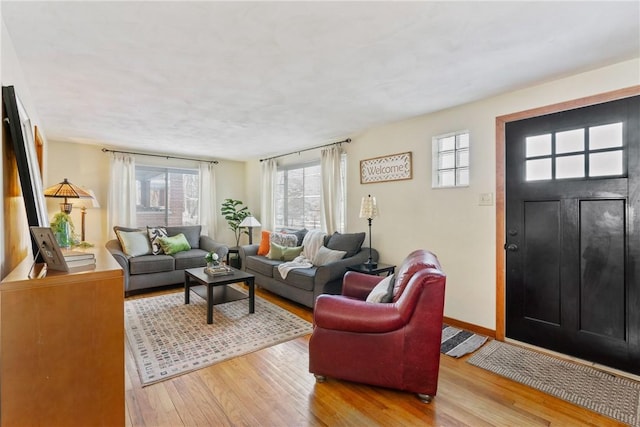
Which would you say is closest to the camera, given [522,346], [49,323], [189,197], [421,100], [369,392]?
[49,323]

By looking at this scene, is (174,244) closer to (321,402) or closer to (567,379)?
(321,402)

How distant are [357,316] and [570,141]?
2258mm

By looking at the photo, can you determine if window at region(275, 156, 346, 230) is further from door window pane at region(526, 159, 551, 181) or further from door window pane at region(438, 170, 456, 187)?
door window pane at region(526, 159, 551, 181)

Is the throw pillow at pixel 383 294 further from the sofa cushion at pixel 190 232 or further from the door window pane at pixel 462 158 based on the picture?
the sofa cushion at pixel 190 232

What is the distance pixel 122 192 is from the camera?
16.8 ft

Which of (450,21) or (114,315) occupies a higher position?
(450,21)

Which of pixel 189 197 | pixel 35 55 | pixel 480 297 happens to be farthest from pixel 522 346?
pixel 189 197

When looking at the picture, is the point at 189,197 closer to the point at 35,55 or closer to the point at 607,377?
the point at 35,55

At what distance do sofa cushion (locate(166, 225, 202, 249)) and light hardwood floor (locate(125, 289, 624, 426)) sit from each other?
3136 mm

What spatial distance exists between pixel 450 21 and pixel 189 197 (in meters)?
5.45

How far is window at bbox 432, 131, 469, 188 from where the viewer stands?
10.5 ft

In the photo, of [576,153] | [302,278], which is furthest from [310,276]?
[576,153]

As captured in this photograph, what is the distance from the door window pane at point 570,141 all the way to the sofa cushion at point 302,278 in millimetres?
2600

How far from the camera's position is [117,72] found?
2344mm
